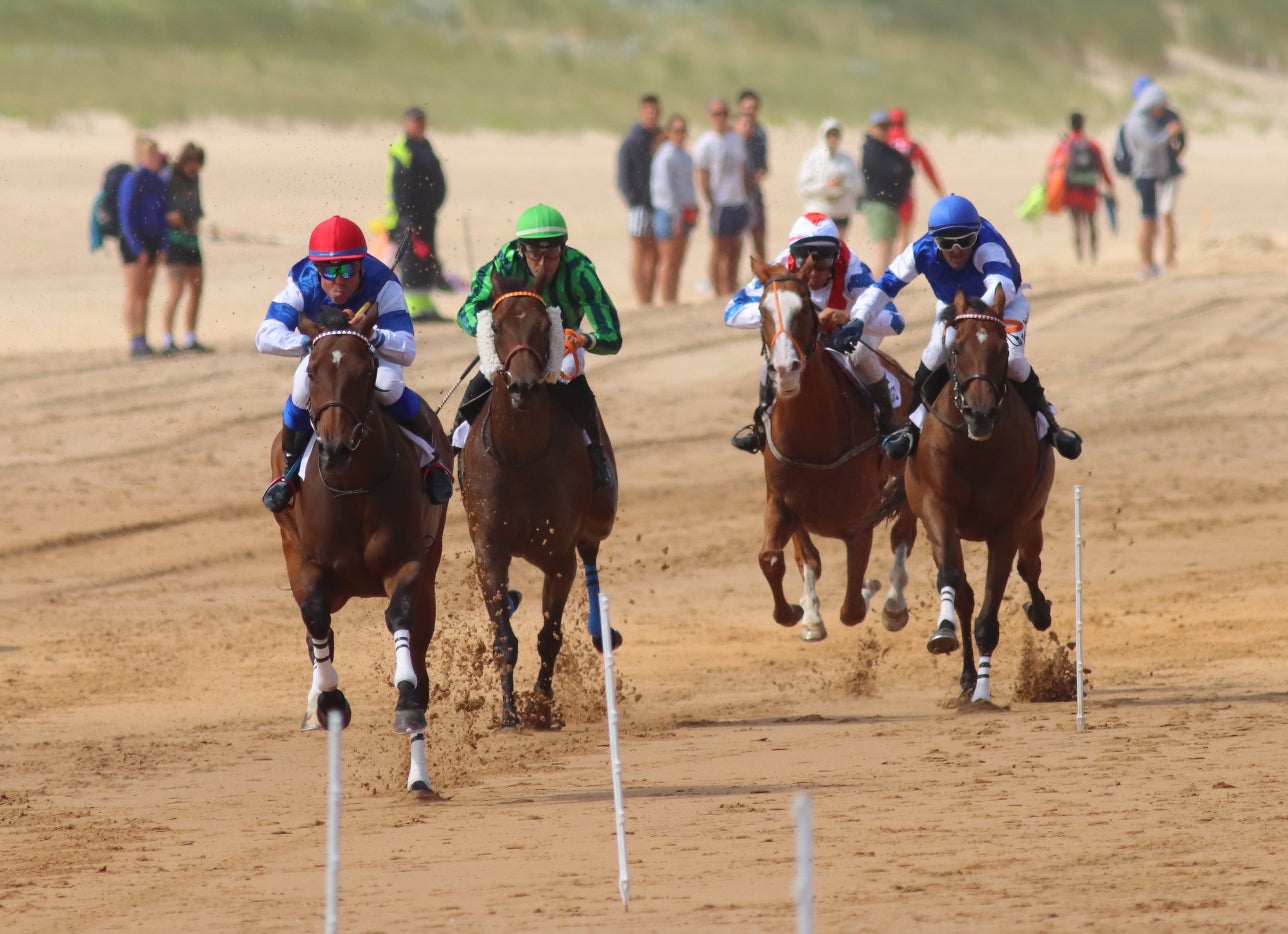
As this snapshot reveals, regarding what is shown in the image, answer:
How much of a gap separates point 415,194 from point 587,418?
11553 mm

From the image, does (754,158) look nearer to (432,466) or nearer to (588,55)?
(432,466)

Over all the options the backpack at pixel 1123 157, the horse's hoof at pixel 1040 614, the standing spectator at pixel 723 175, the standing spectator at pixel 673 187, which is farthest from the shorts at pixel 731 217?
the horse's hoof at pixel 1040 614

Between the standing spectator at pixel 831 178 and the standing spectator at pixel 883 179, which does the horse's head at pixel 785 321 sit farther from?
the standing spectator at pixel 883 179

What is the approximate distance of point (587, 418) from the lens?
12.4m

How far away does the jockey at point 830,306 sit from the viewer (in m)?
13.1

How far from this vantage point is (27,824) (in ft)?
33.5

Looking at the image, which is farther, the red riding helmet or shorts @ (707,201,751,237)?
shorts @ (707,201,751,237)

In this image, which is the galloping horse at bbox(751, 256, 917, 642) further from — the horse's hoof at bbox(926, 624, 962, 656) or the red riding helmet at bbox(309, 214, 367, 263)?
the red riding helmet at bbox(309, 214, 367, 263)

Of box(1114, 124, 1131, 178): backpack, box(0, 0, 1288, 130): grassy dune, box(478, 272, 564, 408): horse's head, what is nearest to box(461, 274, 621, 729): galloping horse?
box(478, 272, 564, 408): horse's head

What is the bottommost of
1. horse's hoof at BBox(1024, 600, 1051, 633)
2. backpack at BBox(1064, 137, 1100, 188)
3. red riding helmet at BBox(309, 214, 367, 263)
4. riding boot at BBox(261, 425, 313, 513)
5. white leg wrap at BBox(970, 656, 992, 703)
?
white leg wrap at BBox(970, 656, 992, 703)

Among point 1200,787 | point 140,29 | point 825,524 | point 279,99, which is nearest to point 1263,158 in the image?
point 279,99

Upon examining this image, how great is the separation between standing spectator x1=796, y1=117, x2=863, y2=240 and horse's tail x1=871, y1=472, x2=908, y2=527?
1022 centimetres

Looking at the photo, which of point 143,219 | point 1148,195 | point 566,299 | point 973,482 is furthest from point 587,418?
point 1148,195

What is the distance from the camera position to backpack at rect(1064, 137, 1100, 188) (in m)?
30.6
